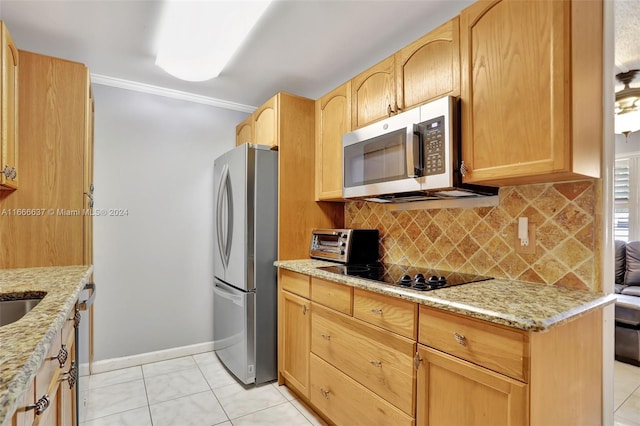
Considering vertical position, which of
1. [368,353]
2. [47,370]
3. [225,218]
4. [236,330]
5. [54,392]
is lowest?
[236,330]

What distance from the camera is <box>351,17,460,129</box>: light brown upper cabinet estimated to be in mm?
1610

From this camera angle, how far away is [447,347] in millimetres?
1254

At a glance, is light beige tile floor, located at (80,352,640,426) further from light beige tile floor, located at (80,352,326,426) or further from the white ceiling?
the white ceiling

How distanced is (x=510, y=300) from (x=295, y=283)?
4.40 feet

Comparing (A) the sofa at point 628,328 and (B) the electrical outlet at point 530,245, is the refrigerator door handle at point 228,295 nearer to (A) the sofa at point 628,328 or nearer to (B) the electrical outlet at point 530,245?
(B) the electrical outlet at point 530,245

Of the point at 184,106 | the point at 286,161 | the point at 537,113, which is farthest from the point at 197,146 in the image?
the point at 537,113

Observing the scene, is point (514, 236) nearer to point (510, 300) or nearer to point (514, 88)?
point (510, 300)

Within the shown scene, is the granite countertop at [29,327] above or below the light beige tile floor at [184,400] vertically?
above

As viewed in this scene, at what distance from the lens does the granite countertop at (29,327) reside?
1.93ft

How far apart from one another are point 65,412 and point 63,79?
1.74 metres

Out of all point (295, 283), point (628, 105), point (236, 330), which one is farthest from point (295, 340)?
point (628, 105)

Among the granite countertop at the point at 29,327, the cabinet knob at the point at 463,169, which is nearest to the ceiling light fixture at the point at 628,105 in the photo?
the cabinet knob at the point at 463,169

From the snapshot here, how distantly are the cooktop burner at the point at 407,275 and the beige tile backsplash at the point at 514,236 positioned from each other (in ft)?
0.28

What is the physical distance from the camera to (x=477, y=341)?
3.78 feet
